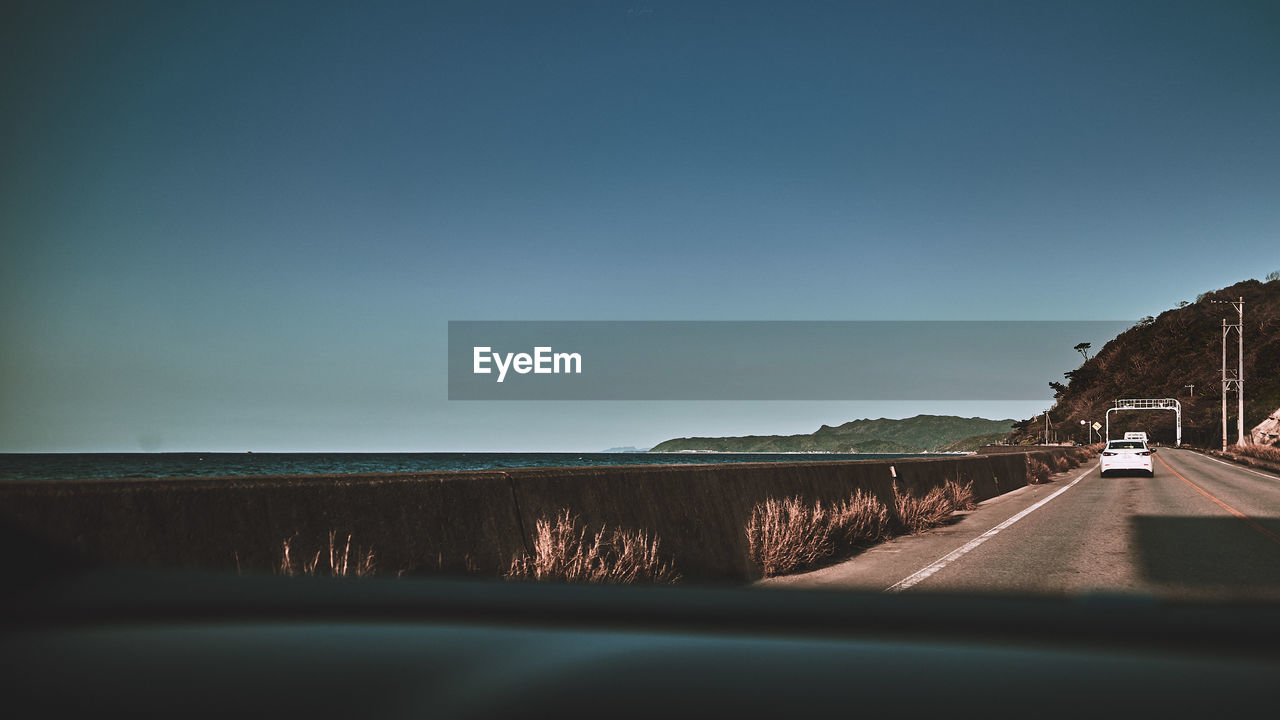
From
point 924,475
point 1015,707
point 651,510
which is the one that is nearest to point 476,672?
point 1015,707

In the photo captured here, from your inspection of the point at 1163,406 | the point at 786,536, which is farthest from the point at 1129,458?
the point at 1163,406

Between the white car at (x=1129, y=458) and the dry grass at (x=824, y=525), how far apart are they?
2075cm

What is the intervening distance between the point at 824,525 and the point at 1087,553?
11.8 feet

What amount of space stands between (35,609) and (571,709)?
69.2 inches

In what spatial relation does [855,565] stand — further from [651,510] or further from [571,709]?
[571,709]

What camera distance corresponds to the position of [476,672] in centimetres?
220

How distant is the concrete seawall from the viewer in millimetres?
3838

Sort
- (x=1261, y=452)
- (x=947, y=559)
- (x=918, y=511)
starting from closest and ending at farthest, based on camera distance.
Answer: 1. (x=947, y=559)
2. (x=918, y=511)
3. (x=1261, y=452)

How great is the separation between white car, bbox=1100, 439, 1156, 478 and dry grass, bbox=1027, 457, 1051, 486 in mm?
2317

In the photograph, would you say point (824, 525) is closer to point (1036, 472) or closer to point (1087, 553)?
point (1087, 553)

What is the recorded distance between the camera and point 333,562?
511 centimetres

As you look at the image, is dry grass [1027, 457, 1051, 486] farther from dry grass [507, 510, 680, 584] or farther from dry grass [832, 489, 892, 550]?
dry grass [507, 510, 680, 584]

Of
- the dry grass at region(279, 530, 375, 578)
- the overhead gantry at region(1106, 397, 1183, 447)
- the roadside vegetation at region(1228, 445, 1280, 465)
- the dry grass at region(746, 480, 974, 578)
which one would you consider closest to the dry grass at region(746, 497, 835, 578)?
the dry grass at region(746, 480, 974, 578)

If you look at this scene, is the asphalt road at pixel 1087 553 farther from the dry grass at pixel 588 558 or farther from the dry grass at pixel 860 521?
the dry grass at pixel 588 558
